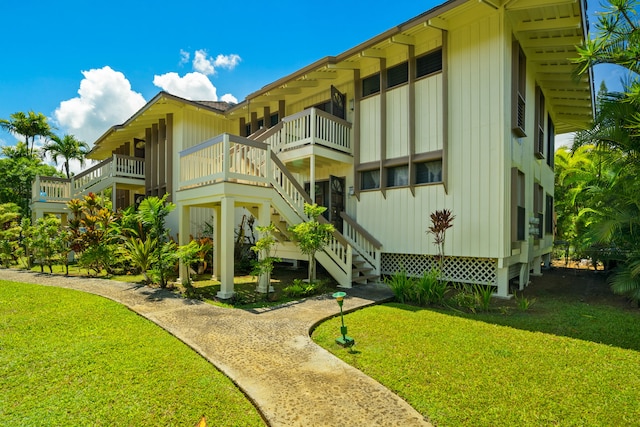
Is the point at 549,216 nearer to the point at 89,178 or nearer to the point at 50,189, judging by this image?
the point at 89,178

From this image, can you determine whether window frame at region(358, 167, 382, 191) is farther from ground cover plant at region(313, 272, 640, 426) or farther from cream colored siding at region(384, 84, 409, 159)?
ground cover plant at region(313, 272, 640, 426)

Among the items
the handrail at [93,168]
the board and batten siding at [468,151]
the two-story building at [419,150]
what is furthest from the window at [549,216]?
the handrail at [93,168]

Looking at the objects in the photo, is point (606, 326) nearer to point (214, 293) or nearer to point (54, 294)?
point (214, 293)

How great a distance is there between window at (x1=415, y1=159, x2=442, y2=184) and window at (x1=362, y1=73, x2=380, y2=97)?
2.92 metres

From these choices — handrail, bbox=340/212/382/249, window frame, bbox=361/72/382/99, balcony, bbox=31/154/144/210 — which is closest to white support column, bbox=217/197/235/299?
handrail, bbox=340/212/382/249

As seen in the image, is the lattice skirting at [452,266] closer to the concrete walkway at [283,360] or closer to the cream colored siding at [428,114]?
the concrete walkway at [283,360]

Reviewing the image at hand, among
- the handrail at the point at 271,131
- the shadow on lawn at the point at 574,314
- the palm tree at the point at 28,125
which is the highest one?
the palm tree at the point at 28,125

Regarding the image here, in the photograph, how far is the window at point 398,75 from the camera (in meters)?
9.64

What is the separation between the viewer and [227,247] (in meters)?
7.22

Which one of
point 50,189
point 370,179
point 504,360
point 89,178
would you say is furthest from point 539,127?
point 50,189

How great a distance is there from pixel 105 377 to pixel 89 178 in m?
16.0

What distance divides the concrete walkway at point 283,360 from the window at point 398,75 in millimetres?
6325

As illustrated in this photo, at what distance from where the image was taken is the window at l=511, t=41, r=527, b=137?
26.9ft

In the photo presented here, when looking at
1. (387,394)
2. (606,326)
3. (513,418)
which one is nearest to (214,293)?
(387,394)
